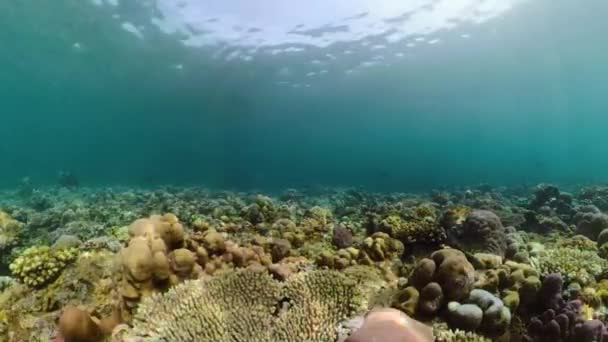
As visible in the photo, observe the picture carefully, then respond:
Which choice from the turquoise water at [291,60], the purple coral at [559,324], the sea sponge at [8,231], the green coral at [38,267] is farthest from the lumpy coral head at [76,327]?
the turquoise water at [291,60]

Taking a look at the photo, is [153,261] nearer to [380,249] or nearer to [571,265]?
[380,249]

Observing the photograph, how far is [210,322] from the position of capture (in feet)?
12.3

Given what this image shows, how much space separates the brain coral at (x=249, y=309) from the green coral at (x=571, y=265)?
3828 millimetres

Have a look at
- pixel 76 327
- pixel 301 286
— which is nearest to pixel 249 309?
pixel 301 286

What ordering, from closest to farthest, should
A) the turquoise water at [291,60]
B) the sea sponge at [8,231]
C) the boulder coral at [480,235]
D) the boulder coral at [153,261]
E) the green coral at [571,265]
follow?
1. the boulder coral at [153,261]
2. the green coral at [571,265]
3. the boulder coral at [480,235]
4. the sea sponge at [8,231]
5. the turquoise water at [291,60]

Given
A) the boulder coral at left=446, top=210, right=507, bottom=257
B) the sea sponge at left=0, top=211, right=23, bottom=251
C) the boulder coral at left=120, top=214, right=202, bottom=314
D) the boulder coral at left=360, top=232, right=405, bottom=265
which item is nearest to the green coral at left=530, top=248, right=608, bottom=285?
the boulder coral at left=446, top=210, right=507, bottom=257

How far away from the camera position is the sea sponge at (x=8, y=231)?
31.1 ft

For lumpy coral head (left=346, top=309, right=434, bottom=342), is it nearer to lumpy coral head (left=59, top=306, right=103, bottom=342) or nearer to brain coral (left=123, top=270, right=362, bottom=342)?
brain coral (left=123, top=270, right=362, bottom=342)

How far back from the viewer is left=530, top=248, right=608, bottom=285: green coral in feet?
19.4

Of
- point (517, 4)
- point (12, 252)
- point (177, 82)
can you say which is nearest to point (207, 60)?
point (177, 82)

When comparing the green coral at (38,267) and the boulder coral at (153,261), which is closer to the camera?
the boulder coral at (153,261)

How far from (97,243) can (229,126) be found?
3179 inches

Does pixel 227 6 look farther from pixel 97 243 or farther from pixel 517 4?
pixel 97 243

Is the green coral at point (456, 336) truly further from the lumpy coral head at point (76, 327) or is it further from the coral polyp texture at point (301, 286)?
the lumpy coral head at point (76, 327)
